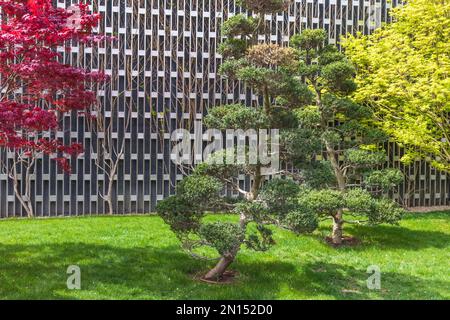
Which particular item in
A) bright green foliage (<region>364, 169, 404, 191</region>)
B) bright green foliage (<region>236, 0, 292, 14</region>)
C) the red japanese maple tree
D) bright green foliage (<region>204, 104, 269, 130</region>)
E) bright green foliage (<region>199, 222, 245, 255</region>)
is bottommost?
bright green foliage (<region>199, 222, 245, 255</region>)

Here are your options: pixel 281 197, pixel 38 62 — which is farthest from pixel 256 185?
pixel 38 62

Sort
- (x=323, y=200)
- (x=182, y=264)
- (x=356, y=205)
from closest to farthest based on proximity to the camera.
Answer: (x=182, y=264) → (x=323, y=200) → (x=356, y=205)

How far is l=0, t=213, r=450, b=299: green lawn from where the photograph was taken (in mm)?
4504

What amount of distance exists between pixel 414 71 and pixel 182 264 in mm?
4701

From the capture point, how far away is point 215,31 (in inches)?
333

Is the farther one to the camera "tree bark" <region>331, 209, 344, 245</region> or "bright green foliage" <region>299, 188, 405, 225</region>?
"tree bark" <region>331, 209, 344, 245</region>

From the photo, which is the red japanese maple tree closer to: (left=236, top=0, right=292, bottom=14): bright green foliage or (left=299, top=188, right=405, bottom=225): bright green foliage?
(left=236, top=0, right=292, bottom=14): bright green foliage

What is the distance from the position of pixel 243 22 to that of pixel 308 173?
5.92 ft

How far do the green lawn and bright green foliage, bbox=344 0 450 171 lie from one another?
1.87 meters

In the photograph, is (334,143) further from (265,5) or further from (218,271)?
(218,271)

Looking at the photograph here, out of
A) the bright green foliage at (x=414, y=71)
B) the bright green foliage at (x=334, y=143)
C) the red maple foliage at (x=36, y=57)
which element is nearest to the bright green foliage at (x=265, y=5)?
the bright green foliage at (x=334, y=143)

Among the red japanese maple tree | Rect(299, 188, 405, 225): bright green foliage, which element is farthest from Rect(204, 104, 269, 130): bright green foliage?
the red japanese maple tree

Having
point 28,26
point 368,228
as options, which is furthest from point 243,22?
point 368,228

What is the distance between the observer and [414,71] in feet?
23.3
